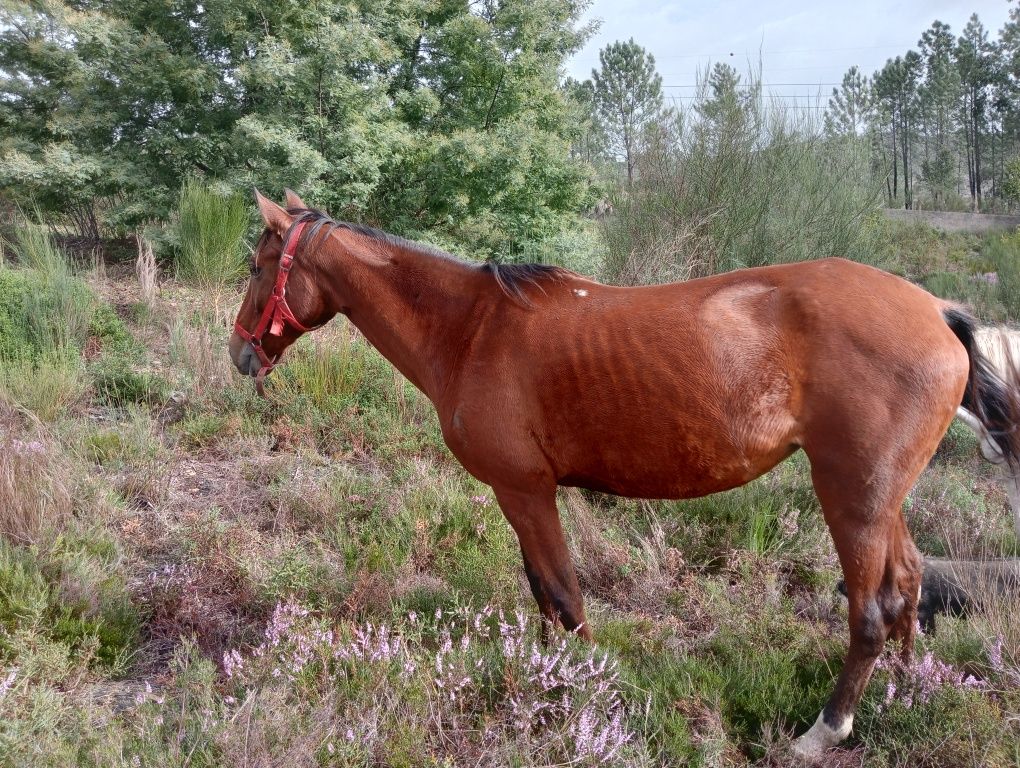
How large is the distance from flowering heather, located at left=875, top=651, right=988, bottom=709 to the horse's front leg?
1.22 meters

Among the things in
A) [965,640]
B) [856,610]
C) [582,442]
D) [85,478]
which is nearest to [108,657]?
[85,478]

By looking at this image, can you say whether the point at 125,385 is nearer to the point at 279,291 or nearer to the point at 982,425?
the point at 279,291

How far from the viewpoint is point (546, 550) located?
283 cm

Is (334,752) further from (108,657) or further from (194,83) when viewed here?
(194,83)

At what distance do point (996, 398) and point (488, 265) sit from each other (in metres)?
2.12

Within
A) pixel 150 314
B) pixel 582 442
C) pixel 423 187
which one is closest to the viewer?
pixel 582 442

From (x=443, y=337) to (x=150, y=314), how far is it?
239 inches

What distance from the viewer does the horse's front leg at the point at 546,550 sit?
2818 mm

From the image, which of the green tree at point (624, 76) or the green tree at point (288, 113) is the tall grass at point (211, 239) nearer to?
the green tree at point (288, 113)

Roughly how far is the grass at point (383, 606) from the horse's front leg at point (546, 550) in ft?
0.57

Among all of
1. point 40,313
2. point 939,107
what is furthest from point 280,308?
point 939,107

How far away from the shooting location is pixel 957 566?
11.8 ft

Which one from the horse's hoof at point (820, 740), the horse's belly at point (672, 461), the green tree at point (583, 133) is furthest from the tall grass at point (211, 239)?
the horse's hoof at point (820, 740)

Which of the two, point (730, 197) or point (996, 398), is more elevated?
point (730, 197)
